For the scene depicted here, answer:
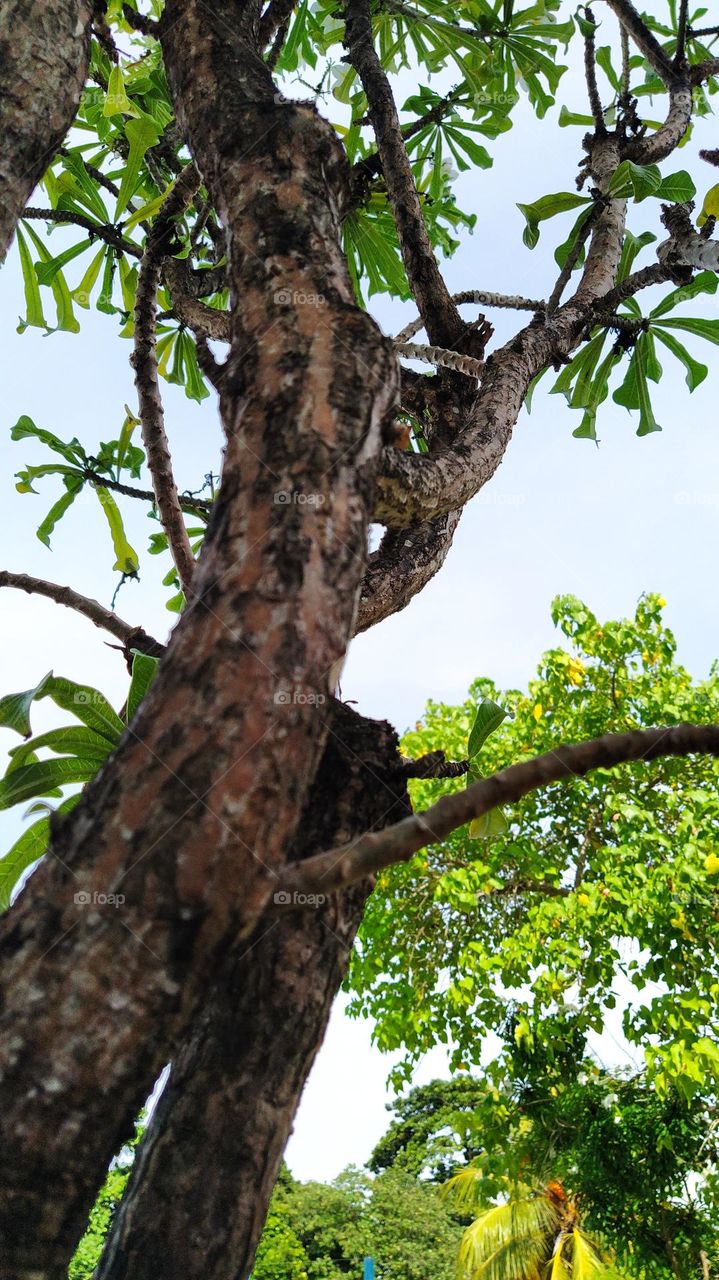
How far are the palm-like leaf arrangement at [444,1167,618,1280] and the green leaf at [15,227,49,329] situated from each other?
10.5 m

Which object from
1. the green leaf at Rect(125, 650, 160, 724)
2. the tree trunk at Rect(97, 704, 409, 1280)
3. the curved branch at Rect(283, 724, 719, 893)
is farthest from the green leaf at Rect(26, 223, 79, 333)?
the curved branch at Rect(283, 724, 719, 893)

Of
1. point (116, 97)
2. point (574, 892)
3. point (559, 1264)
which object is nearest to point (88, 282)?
point (116, 97)

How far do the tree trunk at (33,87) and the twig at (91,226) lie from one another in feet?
3.84

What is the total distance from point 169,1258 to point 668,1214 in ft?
28.0

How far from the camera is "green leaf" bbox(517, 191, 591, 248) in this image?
9.82 feet

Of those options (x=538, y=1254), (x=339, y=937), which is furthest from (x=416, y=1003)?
(x=339, y=937)

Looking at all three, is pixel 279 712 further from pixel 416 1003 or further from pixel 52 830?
pixel 416 1003

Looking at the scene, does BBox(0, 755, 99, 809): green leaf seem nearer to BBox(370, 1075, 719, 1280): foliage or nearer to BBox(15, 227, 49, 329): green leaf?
BBox(15, 227, 49, 329): green leaf

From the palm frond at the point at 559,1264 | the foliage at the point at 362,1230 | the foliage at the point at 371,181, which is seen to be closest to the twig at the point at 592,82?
the foliage at the point at 371,181

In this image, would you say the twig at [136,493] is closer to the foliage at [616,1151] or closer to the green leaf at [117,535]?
the green leaf at [117,535]

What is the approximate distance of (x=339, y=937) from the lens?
1.12 metres

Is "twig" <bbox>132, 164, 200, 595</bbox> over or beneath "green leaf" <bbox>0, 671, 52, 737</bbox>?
over

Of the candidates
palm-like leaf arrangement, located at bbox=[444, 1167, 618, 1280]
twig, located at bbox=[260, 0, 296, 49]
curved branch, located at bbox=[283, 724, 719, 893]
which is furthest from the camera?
palm-like leaf arrangement, located at bbox=[444, 1167, 618, 1280]

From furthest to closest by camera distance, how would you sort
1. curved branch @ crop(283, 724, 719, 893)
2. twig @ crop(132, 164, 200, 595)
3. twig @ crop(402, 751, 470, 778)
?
twig @ crop(132, 164, 200, 595) → twig @ crop(402, 751, 470, 778) → curved branch @ crop(283, 724, 719, 893)
